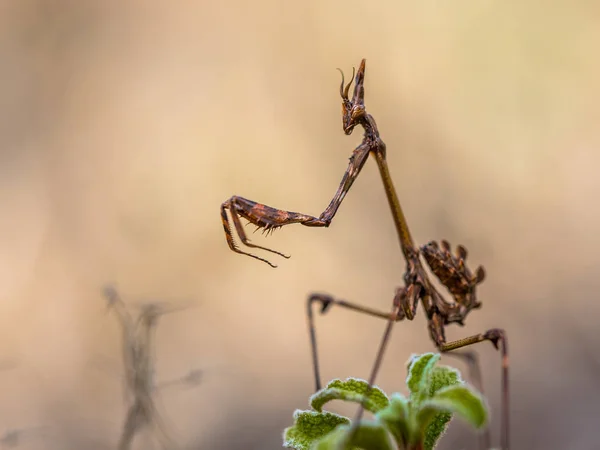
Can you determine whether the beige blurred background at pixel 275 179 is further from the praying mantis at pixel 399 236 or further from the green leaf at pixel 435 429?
the green leaf at pixel 435 429

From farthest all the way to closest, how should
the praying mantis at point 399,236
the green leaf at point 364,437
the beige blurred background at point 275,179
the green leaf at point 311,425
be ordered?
the beige blurred background at point 275,179
the praying mantis at point 399,236
the green leaf at point 311,425
the green leaf at point 364,437

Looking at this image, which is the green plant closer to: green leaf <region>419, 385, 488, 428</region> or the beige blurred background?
green leaf <region>419, 385, 488, 428</region>

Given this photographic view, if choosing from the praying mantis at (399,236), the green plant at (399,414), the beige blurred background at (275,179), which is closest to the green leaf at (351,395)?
the green plant at (399,414)

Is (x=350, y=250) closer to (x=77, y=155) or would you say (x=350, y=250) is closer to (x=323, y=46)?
(x=323, y=46)

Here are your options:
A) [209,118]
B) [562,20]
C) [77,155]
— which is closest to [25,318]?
[77,155]

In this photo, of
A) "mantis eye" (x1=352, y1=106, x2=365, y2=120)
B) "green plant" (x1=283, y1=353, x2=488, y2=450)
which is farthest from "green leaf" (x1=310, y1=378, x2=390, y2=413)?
"mantis eye" (x1=352, y1=106, x2=365, y2=120)

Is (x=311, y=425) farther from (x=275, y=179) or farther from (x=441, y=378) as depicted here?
(x=275, y=179)
